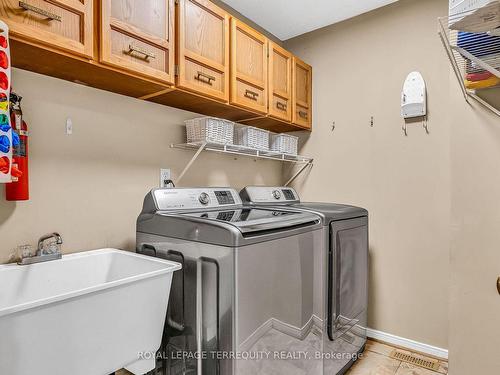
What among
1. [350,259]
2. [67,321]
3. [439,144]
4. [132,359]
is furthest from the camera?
[439,144]

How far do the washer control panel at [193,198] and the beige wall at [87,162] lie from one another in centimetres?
30

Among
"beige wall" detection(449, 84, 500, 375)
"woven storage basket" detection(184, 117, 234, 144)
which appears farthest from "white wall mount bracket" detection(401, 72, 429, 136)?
"woven storage basket" detection(184, 117, 234, 144)

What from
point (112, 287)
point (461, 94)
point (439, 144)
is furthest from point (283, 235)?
point (439, 144)

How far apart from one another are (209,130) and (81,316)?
125 centimetres

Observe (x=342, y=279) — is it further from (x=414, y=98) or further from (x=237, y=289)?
(x=414, y=98)

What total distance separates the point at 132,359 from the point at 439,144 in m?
2.31

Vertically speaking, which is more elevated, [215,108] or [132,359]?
[215,108]

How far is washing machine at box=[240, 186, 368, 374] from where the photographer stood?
1.83 m

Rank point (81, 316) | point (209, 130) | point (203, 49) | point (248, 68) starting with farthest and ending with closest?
point (248, 68) → point (209, 130) → point (203, 49) → point (81, 316)

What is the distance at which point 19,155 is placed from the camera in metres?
1.27

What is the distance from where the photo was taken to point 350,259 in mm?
2045

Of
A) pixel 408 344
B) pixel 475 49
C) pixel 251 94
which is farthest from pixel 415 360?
pixel 251 94

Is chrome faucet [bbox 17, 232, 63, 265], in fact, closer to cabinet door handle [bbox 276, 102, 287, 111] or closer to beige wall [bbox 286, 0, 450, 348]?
cabinet door handle [bbox 276, 102, 287, 111]

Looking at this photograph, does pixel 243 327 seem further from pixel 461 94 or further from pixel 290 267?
pixel 461 94
